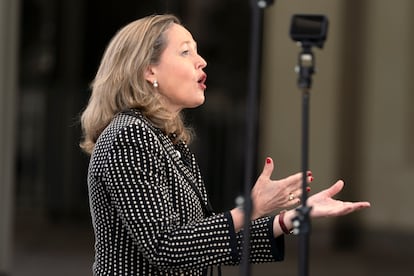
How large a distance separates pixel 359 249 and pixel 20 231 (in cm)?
290

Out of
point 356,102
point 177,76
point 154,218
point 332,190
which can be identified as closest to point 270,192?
point 332,190

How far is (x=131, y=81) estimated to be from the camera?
312 cm

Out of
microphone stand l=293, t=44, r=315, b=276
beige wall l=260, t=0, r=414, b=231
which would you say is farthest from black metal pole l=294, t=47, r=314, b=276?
beige wall l=260, t=0, r=414, b=231

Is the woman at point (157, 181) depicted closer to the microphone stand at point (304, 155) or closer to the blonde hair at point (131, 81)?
the blonde hair at point (131, 81)

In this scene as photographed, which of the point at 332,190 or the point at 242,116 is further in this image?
the point at 242,116

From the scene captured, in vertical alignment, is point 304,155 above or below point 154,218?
above

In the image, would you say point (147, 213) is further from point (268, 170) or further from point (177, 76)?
point (177, 76)

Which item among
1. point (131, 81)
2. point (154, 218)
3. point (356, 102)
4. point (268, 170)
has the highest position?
point (131, 81)

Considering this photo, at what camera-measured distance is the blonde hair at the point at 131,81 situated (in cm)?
311

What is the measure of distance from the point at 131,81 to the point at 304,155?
2.13ft

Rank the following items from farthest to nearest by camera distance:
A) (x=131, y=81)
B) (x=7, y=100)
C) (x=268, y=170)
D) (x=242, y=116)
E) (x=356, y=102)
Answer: (x=242, y=116), (x=356, y=102), (x=7, y=100), (x=131, y=81), (x=268, y=170)

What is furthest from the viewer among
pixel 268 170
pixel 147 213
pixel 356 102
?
pixel 356 102

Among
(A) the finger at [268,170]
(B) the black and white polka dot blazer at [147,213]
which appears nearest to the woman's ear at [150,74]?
(B) the black and white polka dot blazer at [147,213]

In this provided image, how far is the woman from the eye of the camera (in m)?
2.89
